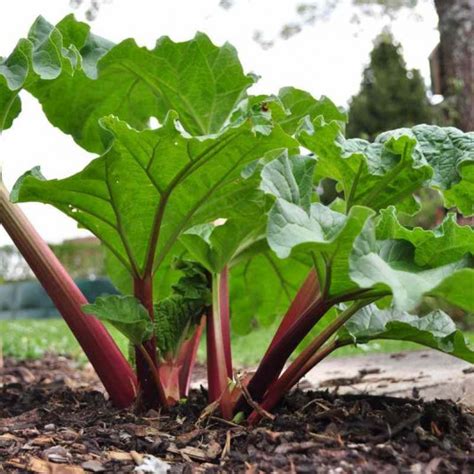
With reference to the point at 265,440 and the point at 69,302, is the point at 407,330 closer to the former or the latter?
the point at 265,440

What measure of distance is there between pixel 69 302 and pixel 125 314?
0.22m

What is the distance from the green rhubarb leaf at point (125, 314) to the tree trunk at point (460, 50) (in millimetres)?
4285

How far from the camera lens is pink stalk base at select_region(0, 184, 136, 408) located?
1.51 m

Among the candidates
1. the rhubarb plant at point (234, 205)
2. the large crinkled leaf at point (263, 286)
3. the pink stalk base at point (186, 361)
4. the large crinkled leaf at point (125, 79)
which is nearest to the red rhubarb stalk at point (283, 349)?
the rhubarb plant at point (234, 205)

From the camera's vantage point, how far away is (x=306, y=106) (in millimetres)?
1630

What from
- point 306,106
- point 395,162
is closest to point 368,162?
point 395,162

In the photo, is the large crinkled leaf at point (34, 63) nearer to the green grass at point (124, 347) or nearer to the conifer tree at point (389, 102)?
the green grass at point (124, 347)

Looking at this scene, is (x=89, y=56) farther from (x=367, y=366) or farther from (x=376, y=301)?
(x=367, y=366)

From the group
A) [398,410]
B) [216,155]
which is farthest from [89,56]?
Answer: [398,410]

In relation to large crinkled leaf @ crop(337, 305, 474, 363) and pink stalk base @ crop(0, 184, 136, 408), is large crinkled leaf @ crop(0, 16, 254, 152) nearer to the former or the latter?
pink stalk base @ crop(0, 184, 136, 408)

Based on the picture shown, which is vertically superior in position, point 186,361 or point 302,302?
point 302,302

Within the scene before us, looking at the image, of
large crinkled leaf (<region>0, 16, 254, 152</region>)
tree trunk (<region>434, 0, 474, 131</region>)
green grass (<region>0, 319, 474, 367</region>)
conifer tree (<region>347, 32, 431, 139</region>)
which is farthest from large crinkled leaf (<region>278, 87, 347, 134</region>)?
conifer tree (<region>347, 32, 431, 139</region>)

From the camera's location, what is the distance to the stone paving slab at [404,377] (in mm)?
1926

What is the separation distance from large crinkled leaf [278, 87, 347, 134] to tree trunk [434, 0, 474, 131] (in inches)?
150
